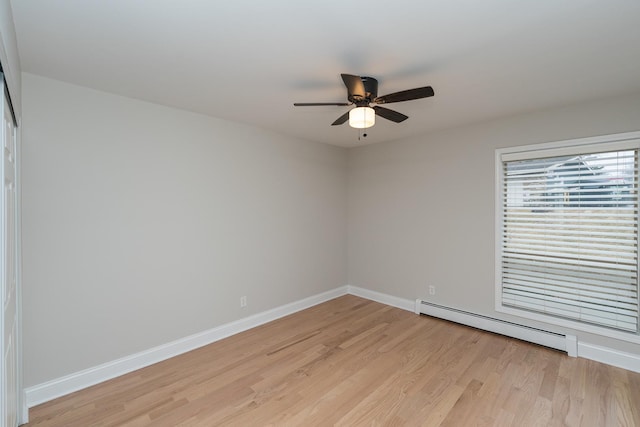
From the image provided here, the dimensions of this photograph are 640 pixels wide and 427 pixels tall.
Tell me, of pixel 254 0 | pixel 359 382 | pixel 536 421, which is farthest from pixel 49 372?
pixel 536 421

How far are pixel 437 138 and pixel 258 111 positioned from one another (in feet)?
7.84

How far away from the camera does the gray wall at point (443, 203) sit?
302 cm

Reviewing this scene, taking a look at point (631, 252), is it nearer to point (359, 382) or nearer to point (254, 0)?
point (359, 382)

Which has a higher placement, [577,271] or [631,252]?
[631,252]

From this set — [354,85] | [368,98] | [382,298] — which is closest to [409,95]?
[368,98]

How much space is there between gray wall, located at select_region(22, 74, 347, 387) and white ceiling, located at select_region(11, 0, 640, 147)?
339mm

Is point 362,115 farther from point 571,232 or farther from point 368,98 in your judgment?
point 571,232

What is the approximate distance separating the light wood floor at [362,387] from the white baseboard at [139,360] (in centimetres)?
7

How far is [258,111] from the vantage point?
122 inches

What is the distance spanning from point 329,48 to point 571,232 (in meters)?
3.09

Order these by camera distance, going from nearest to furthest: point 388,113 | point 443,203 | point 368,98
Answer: point 368,98 → point 388,113 → point 443,203

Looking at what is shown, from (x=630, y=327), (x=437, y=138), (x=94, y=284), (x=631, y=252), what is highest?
(x=437, y=138)

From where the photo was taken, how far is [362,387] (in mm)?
2465

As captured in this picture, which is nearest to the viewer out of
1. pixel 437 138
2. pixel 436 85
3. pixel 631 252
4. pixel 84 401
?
pixel 84 401
